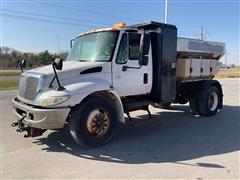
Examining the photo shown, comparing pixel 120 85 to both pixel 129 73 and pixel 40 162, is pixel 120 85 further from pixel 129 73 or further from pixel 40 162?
pixel 40 162

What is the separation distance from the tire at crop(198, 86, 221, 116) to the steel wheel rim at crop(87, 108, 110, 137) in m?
4.11

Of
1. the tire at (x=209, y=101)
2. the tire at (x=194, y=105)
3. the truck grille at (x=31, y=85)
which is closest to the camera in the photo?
the truck grille at (x=31, y=85)

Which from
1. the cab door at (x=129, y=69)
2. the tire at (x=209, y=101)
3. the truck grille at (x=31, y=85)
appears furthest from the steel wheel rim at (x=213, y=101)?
the truck grille at (x=31, y=85)

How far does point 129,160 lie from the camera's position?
4.23 meters

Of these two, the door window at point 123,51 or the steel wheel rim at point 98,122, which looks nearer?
the steel wheel rim at point 98,122

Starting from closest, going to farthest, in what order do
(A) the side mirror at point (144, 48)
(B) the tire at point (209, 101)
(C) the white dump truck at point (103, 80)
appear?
(C) the white dump truck at point (103, 80) → (A) the side mirror at point (144, 48) → (B) the tire at point (209, 101)

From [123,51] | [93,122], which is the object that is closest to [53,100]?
[93,122]

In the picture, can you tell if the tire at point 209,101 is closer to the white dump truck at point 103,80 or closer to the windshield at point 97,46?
the white dump truck at point 103,80

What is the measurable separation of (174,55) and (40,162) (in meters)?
4.41

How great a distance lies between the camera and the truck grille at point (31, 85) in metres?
4.61

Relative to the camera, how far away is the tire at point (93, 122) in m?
4.62

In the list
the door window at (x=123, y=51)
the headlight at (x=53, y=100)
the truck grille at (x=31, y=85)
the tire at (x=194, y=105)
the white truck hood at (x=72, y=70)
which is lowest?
the tire at (x=194, y=105)

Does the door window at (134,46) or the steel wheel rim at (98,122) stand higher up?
the door window at (134,46)

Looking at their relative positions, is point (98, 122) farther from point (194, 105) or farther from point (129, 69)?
point (194, 105)
